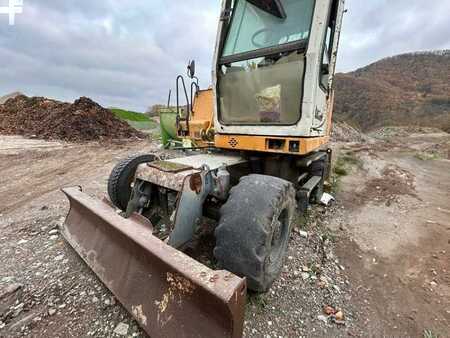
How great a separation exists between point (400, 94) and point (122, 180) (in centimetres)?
4952

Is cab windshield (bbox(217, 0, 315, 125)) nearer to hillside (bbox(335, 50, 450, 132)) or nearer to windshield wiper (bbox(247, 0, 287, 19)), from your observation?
windshield wiper (bbox(247, 0, 287, 19))

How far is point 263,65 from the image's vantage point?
2654mm

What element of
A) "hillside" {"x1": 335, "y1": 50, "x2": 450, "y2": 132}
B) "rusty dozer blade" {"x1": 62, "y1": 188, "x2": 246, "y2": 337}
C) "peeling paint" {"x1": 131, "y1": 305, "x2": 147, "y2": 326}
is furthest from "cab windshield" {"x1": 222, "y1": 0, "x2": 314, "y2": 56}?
"hillside" {"x1": 335, "y1": 50, "x2": 450, "y2": 132}

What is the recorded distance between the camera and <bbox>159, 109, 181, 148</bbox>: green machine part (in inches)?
301

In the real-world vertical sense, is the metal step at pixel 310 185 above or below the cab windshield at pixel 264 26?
below

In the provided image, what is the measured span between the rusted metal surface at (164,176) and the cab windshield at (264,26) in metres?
1.66

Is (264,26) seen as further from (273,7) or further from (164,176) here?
(164,176)

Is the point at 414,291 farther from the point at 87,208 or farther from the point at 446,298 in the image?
the point at 87,208

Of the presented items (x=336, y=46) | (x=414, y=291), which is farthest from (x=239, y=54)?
(x=414, y=291)

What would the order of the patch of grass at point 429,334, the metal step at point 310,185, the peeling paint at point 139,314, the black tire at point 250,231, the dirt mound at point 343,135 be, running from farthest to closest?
the dirt mound at point 343,135 < the metal step at point 310,185 < the patch of grass at point 429,334 < the black tire at point 250,231 < the peeling paint at point 139,314

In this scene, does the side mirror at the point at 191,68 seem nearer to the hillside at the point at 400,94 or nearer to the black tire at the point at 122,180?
the black tire at the point at 122,180

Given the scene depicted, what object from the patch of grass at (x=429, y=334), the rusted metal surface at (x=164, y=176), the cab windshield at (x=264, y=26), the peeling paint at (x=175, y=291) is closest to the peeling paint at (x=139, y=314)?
the peeling paint at (x=175, y=291)

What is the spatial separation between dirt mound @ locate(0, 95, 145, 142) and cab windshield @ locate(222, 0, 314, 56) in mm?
9469

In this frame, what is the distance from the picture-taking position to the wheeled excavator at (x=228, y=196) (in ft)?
4.58
